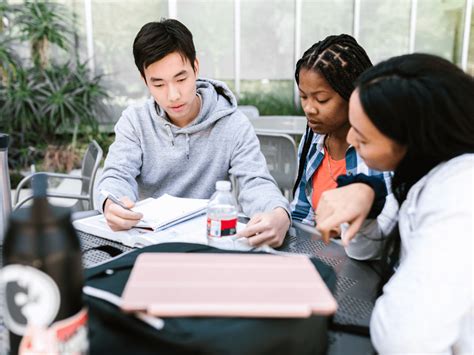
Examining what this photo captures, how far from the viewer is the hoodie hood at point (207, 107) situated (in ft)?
5.67

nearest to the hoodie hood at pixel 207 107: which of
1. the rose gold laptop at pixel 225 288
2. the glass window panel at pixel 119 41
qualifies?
the rose gold laptop at pixel 225 288

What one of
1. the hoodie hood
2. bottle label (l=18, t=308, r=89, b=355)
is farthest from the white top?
the hoodie hood

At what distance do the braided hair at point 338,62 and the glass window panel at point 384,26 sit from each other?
5.35 meters

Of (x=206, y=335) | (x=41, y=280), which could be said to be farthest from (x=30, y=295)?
(x=206, y=335)

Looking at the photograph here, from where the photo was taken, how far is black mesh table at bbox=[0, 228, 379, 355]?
76 cm

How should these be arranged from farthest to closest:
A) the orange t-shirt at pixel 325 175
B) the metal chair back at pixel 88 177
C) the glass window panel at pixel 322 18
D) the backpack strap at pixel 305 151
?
1. the glass window panel at pixel 322 18
2. the metal chair back at pixel 88 177
3. the backpack strap at pixel 305 151
4. the orange t-shirt at pixel 325 175

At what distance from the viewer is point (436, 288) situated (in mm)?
682

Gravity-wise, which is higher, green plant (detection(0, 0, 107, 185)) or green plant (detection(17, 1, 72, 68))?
green plant (detection(17, 1, 72, 68))

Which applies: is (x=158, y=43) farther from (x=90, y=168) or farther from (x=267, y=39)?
(x=267, y=39)

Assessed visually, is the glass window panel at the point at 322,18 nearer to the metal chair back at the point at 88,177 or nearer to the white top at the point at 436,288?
the metal chair back at the point at 88,177

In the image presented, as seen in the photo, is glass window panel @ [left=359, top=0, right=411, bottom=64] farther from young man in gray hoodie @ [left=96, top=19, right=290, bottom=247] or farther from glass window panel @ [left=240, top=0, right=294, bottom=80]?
young man in gray hoodie @ [left=96, top=19, right=290, bottom=247]

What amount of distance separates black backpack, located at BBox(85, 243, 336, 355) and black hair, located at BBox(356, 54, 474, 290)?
0.39m

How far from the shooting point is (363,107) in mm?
839

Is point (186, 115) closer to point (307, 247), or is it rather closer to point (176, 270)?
point (307, 247)
